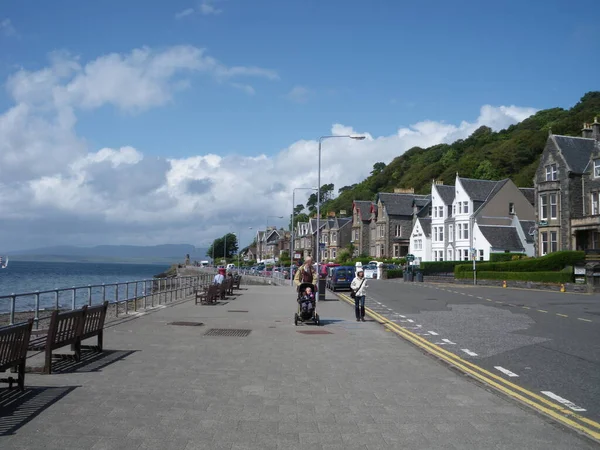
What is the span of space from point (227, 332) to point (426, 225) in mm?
63081

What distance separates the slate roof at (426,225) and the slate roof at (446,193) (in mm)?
6119

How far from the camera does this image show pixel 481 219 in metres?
63.9

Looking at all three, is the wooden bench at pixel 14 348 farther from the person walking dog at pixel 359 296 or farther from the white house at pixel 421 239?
the white house at pixel 421 239

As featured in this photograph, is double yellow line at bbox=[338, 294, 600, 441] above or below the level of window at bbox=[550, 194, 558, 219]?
below

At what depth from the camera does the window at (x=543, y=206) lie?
52.1m

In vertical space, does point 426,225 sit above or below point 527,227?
above

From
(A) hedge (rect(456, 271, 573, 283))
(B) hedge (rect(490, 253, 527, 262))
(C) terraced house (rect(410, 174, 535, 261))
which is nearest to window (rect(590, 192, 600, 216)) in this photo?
(A) hedge (rect(456, 271, 573, 283))

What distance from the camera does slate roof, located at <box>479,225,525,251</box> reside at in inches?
2398

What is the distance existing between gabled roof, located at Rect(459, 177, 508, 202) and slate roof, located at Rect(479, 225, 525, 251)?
382 cm

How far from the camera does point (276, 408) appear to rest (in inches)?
288

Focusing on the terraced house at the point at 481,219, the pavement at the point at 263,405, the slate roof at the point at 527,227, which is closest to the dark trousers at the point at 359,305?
the pavement at the point at 263,405

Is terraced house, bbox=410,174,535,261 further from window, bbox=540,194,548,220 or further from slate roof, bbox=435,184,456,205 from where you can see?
window, bbox=540,194,548,220

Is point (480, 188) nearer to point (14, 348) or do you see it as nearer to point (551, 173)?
point (551, 173)

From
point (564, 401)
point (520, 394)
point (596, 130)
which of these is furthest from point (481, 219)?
point (564, 401)
